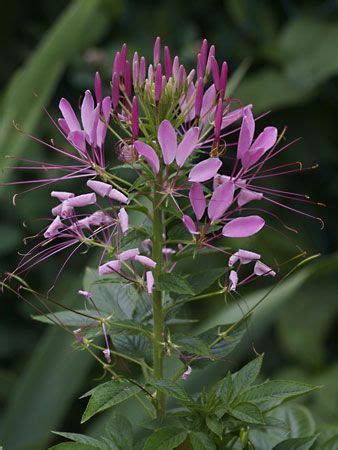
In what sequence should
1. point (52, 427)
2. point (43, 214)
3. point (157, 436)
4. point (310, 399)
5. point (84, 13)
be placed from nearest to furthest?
point (157, 436) < point (52, 427) < point (84, 13) < point (310, 399) < point (43, 214)

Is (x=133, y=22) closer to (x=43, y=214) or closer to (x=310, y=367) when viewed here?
(x=43, y=214)

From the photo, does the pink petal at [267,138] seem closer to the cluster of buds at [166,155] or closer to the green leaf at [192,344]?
the cluster of buds at [166,155]

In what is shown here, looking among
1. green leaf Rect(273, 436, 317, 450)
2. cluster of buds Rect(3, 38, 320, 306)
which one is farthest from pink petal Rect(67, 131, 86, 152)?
green leaf Rect(273, 436, 317, 450)

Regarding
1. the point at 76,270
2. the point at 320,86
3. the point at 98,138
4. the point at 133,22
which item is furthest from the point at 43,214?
the point at 98,138

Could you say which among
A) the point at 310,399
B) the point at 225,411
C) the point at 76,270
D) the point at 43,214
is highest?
the point at 225,411

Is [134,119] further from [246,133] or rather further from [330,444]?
[330,444]

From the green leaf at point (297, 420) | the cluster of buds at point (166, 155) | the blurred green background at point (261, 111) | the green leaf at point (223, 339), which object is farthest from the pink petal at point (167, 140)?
the blurred green background at point (261, 111)

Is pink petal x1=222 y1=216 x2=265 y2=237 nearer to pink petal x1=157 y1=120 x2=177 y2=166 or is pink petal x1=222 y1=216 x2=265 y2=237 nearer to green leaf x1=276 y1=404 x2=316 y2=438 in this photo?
pink petal x1=157 y1=120 x2=177 y2=166
